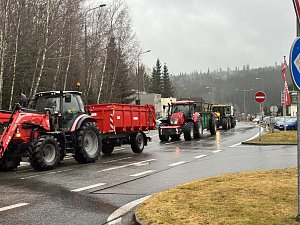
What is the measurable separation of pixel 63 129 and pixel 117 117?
3.25 meters

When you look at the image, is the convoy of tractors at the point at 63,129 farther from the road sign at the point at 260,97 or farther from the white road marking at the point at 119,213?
the road sign at the point at 260,97

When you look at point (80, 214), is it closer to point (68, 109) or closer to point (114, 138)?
point (68, 109)

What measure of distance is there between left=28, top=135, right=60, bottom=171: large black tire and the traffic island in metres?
5.41

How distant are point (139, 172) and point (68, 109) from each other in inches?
159

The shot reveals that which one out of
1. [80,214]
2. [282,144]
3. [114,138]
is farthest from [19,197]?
[282,144]

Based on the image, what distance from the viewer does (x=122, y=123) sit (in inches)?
689

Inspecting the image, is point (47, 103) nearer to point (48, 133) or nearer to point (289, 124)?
point (48, 133)

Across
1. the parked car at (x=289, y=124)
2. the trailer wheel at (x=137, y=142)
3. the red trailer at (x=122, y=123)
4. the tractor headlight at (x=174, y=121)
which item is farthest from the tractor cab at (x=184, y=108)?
the parked car at (x=289, y=124)

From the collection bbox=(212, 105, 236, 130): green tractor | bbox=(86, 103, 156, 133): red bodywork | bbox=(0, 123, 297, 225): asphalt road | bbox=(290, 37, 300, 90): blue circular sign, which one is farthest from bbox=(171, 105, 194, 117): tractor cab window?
bbox=(290, 37, 300, 90): blue circular sign

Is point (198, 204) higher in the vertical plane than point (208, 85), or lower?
lower

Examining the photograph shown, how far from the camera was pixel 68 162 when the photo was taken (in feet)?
51.1

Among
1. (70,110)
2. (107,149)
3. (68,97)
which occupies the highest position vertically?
(68,97)

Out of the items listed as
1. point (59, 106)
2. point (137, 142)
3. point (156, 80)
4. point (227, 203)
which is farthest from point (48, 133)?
point (156, 80)

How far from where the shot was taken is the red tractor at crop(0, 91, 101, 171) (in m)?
12.6
